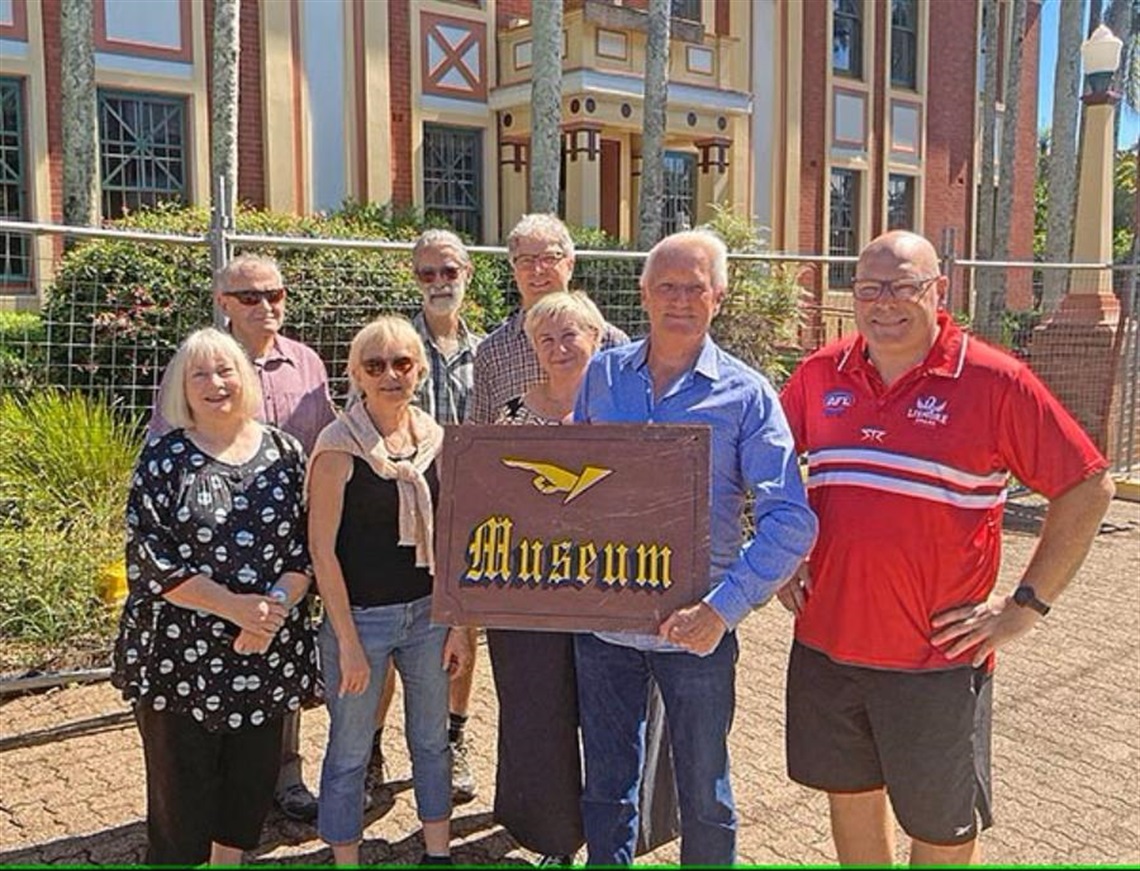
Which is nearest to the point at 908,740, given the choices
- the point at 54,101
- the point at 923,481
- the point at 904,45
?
the point at 923,481

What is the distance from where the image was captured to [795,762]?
120 inches

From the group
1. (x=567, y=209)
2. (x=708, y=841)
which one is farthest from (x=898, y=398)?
(x=567, y=209)

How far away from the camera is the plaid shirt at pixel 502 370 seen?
388 cm

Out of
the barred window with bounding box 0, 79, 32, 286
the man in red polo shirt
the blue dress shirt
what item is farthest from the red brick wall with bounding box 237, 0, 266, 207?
the man in red polo shirt

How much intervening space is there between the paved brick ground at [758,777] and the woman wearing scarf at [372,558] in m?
0.61

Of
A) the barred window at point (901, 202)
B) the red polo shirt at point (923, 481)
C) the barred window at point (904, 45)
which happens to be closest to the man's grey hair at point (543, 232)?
the red polo shirt at point (923, 481)

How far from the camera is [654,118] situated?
A: 52.5 ft

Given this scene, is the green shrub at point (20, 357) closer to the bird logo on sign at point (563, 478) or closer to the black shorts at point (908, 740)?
the bird logo on sign at point (563, 478)

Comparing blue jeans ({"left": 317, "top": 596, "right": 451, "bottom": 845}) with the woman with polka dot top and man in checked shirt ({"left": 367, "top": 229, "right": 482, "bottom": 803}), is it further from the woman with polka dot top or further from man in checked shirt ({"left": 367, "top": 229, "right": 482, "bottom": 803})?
→ man in checked shirt ({"left": 367, "top": 229, "right": 482, "bottom": 803})

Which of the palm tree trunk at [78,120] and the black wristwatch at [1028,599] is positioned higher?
the palm tree trunk at [78,120]

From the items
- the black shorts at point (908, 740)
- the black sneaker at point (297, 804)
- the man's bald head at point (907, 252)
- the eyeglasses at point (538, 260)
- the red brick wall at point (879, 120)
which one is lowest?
the black sneaker at point (297, 804)

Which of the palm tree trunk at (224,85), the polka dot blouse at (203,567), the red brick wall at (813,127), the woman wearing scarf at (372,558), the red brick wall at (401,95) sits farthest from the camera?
the red brick wall at (813,127)

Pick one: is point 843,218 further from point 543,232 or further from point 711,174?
point 543,232

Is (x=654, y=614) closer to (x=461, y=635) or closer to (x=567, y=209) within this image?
(x=461, y=635)
